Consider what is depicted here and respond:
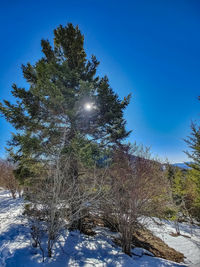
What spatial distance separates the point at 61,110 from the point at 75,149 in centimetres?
242

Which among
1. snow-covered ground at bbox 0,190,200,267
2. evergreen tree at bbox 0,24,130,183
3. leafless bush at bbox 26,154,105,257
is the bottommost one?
snow-covered ground at bbox 0,190,200,267

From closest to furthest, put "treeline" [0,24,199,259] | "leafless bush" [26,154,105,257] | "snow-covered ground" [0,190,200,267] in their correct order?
"snow-covered ground" [0,190,200,267] → "leafless bush" [26,154,105,257] → "treeline" [0,24,199,259]

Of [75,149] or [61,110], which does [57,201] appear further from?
[61,110]

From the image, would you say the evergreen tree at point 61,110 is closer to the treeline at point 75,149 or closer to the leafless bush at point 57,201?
the treeline at point 75,149

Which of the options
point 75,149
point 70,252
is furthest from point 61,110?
point 70,252

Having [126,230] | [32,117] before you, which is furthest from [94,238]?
[32,117]

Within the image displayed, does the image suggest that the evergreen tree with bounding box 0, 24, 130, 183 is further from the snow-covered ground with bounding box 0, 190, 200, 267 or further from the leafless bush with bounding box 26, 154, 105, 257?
the snow-covered ground with bounding box 0, 190, 200, 267

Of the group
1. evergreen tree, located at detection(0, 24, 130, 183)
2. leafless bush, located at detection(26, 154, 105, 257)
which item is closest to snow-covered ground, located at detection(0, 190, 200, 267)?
leafless bush, located at detection(26, 154, 105, 257)

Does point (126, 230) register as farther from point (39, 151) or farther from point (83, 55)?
point (83, 55)

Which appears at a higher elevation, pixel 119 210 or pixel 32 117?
pixel 32 117

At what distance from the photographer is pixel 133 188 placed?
4.56 meters

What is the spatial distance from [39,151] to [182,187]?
49.7 feet

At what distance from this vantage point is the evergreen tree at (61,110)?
228 inches

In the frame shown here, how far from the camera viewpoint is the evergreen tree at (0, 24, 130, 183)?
580 cm
